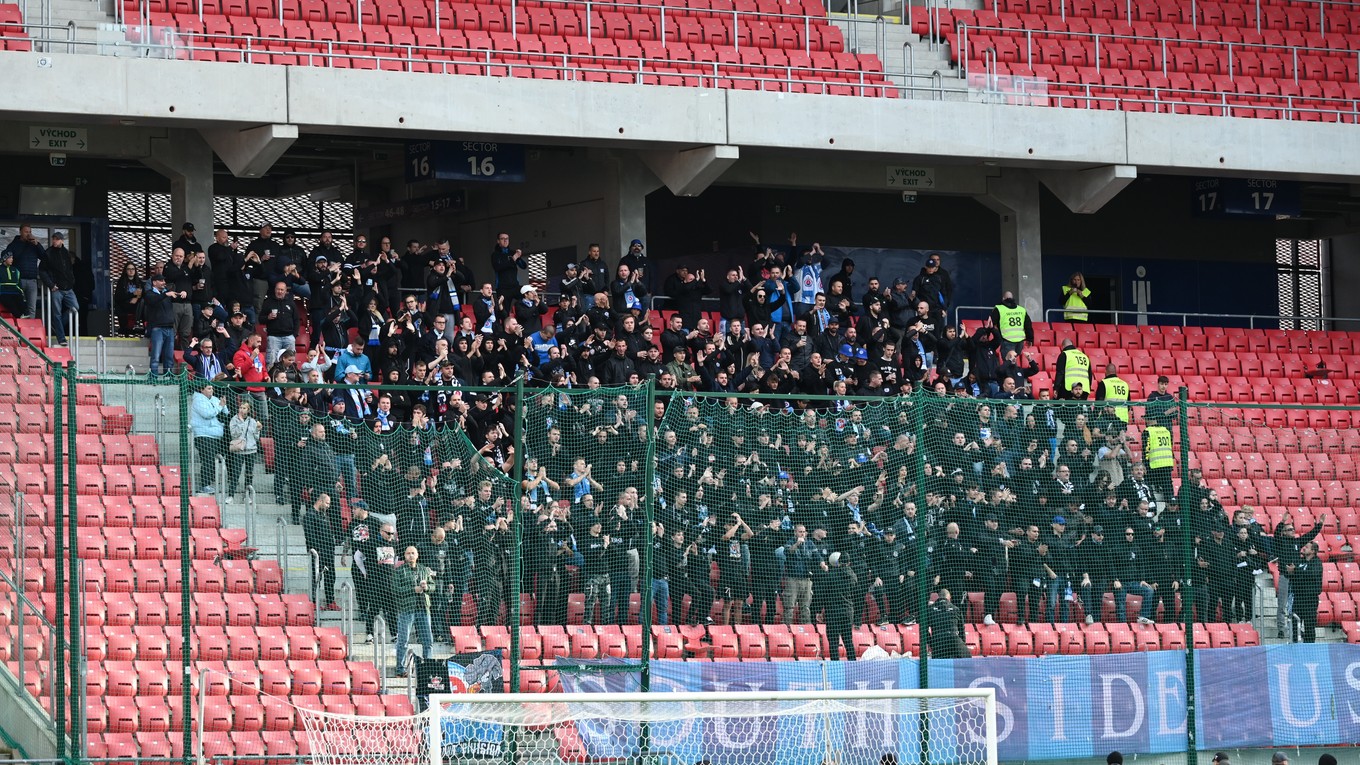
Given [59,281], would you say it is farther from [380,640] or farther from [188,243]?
[380,640]

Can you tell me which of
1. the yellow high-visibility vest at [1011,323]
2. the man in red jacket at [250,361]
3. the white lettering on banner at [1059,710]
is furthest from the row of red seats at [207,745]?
the yellow high-visibility vest at [1011,323]

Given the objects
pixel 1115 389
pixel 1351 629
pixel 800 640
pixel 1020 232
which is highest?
pixel 1020 232

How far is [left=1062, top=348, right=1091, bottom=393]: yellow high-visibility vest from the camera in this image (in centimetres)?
2462

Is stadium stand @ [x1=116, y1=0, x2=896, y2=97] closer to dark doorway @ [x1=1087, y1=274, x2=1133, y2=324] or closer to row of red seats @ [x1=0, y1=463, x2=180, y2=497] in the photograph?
dark doorway @ [x1=1087, y1=274, x2=1133, y2=324]

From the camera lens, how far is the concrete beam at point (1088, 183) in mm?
27656

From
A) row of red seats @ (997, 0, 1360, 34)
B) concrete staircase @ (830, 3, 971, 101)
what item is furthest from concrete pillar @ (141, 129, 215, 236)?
row of red seats @ (997, 0, 1360, 34)

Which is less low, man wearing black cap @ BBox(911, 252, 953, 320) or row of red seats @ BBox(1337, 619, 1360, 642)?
man wearing black cap @ BBox(911, 252, 953, 320)

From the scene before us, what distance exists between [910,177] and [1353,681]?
1258 cm

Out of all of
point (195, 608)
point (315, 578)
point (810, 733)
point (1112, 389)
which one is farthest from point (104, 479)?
point (1112, 389)

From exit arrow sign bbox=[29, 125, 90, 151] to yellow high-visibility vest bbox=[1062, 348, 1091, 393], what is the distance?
39.1 ft

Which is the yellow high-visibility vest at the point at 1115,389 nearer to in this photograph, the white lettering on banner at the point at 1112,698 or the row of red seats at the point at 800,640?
the row of red seats at the point at 800,640

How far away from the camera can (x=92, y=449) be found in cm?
Answer: 1644

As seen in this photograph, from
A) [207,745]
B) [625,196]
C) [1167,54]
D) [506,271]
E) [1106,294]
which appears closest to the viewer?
[207,745]

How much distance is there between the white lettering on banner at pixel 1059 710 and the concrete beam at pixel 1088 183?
11.9 m
